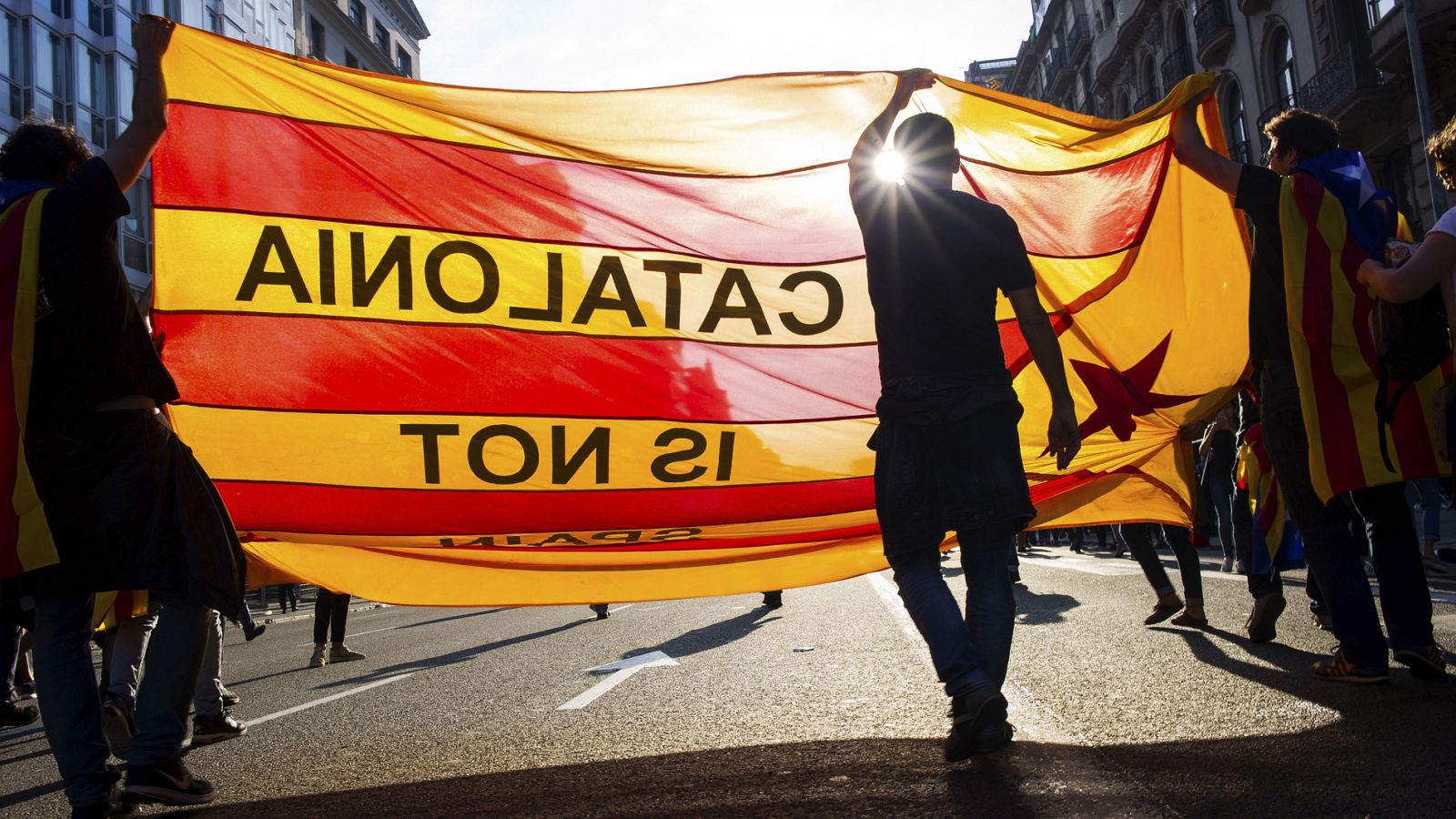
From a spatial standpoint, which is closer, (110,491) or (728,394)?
(110,491)

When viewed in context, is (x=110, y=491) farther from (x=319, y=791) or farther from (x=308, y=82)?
(x=308, y=82)

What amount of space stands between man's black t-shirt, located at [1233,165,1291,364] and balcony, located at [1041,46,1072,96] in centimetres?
4755

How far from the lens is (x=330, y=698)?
6406 mm

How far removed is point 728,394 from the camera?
4844 millimetres

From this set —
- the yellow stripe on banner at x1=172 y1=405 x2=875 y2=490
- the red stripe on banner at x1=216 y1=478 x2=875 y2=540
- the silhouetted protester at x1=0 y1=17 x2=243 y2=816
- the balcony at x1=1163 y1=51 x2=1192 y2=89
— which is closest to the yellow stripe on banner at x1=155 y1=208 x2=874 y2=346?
the yellow stripe on banner at x1=172 y1=405 x2=875 y2=490

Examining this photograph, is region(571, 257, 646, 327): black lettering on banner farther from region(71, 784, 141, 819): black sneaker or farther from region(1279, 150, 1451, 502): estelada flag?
region(1279, 150, 1451, 502): estelada flag

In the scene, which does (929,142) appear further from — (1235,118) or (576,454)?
(1235,118)

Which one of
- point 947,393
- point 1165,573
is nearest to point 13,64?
point 1165,573

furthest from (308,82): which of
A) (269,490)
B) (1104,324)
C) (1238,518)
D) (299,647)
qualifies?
(299,647)

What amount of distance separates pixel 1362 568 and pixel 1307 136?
5.11 feet

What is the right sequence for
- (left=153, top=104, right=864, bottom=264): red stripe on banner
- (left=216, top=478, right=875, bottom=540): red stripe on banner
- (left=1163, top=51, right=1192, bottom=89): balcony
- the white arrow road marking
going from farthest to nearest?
(left=1163, top=51, right=1192, bottom=89): balcony, the white arrow road marking, (left=153, top=104, right=864, bottom=264): red stripe on banner, (left=216, top=478, right=875, bottom=540): red stripe on banner

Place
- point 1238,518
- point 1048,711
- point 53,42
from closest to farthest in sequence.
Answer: point 1048,711 → point 1238,518 → point 53,42

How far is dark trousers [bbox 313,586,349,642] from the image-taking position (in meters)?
9.07

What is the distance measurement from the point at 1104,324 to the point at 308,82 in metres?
3.47
